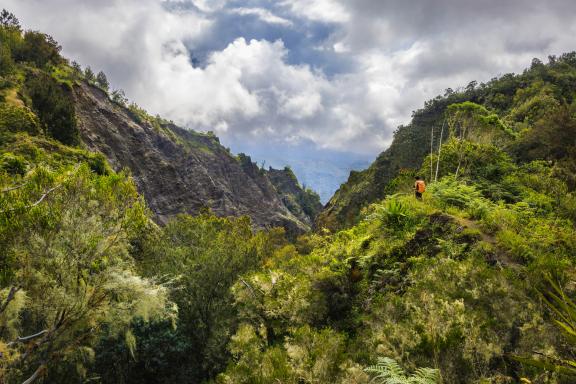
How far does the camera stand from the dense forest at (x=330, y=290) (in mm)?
6312

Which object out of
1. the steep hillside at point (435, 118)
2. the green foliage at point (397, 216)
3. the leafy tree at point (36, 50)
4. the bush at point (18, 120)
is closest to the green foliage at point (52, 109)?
the bush at point (18, 120)

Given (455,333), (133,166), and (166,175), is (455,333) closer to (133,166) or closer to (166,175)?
(133,166)

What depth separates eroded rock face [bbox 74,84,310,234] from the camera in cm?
7694

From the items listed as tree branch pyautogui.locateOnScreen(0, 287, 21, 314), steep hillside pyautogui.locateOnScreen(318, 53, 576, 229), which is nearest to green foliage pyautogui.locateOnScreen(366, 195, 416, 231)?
tree branch pyautogui.locateOnScreen(0, 287, 21, 314)

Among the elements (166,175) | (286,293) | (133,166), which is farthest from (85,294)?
(166,175)

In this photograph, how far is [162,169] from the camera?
96.9 meters

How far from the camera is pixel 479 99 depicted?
77562 mm

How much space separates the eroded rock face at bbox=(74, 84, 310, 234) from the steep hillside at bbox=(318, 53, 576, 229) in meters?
32.3

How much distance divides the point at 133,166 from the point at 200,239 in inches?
2712

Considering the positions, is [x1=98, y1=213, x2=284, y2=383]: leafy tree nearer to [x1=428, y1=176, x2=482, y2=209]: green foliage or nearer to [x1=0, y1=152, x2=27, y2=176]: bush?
[x1=428, y1=176, x2=482, y2=209]: green foliage


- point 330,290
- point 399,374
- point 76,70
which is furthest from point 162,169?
point 399,374

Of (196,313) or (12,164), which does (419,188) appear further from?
(12,164)

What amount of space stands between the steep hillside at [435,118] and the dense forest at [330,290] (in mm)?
37699

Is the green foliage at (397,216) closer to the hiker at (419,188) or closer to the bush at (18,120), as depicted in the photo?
the hiker at (419,188)
